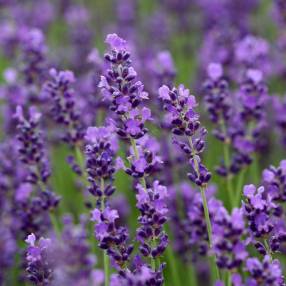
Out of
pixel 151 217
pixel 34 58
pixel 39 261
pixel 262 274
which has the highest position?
pixel 34 58

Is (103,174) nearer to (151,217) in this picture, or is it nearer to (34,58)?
(151,217)

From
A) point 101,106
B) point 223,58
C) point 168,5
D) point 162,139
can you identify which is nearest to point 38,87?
point 101,106

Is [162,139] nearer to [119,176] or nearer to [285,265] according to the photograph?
[119,176]

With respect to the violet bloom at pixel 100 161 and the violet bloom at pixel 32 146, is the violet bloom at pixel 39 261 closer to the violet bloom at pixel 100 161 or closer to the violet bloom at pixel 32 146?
the violet bloom at pixel 100 161

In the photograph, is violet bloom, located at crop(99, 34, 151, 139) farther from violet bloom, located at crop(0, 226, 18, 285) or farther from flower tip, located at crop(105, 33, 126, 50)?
violet bloom, located at crop(0, 226, 18, 285)

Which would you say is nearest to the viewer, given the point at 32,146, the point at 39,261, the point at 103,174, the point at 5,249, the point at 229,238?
the point at 229,238

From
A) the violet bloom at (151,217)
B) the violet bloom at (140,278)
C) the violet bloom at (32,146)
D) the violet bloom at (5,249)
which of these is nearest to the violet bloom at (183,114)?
the violet bloom at (151,217)

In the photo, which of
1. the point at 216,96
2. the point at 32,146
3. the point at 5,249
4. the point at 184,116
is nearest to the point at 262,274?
the point at 184,116
